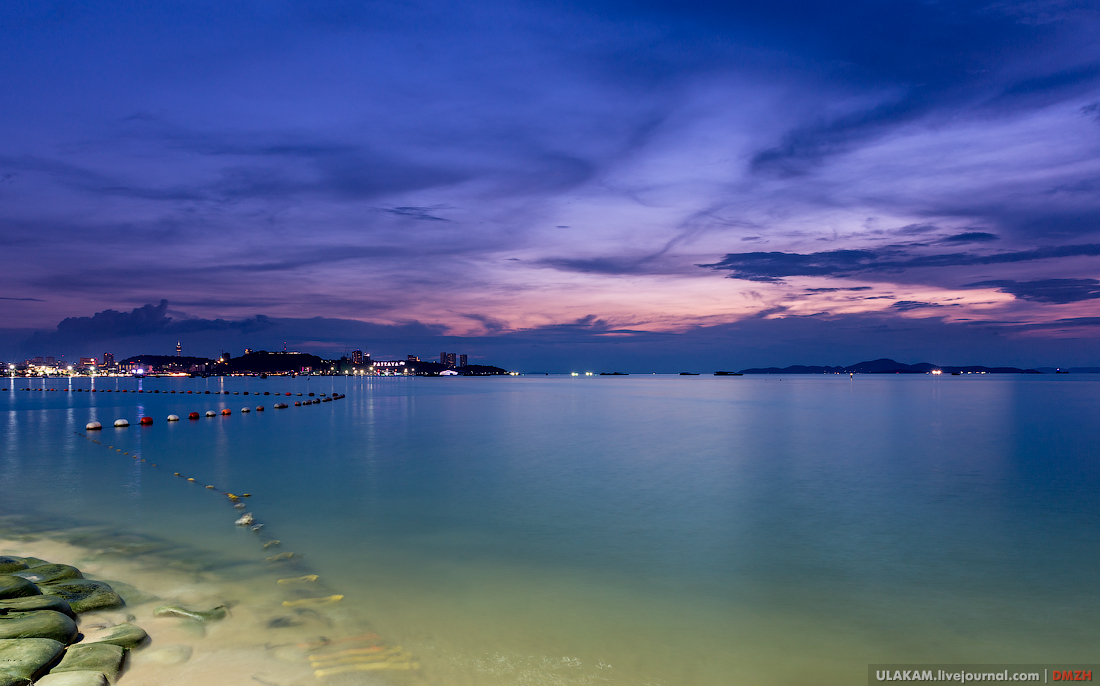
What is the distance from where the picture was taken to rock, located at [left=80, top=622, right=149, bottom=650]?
684 cm

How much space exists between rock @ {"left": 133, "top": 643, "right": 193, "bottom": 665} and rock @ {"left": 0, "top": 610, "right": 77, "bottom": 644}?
3.21 feet

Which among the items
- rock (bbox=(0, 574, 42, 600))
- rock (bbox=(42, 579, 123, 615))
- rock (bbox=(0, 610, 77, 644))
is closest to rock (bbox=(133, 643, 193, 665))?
rock (bbox=(0, 610, 77, 644))

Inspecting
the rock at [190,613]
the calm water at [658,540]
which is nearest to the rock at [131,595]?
the rock at [190,613]

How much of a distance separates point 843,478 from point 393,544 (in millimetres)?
15871

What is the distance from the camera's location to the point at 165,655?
6762 millimetres

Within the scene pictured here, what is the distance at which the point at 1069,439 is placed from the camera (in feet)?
103

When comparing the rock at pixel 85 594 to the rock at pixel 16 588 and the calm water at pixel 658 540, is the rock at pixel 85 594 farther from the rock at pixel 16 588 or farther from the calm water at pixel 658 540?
the calm water at pixel 658 540

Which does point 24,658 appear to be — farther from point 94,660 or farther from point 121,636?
point 121,636

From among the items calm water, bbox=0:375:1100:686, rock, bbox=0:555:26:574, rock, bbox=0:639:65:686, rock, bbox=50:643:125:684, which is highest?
rock, bbox=0:639:65:686

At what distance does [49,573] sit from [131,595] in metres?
1.70

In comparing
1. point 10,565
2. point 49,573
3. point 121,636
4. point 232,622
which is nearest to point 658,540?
point 232,622

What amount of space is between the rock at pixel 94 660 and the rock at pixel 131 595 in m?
2.03

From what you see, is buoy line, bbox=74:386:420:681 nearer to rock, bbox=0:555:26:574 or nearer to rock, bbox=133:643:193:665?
rock, bbox=133:643:193:665

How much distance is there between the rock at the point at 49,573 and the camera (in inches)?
352
